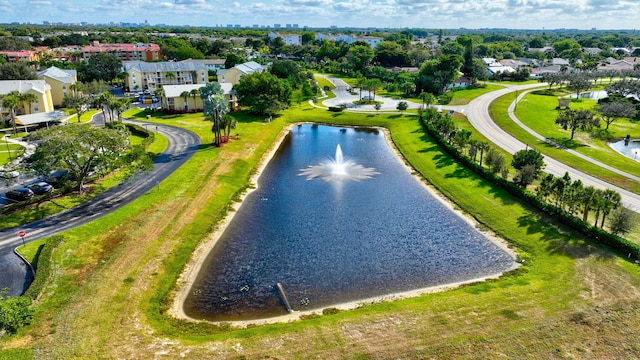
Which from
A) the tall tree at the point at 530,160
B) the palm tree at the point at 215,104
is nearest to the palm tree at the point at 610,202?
the tall tree at the point at 530,160

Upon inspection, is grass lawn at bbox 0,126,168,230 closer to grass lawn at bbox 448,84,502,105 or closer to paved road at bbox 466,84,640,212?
paved road at bbox 466,84,640,212

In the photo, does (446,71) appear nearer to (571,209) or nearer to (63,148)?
(571,209)

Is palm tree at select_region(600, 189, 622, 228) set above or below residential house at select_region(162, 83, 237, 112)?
below

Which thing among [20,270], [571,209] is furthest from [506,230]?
[20,270]

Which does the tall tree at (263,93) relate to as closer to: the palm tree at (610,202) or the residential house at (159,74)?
the residential house at (159,74)

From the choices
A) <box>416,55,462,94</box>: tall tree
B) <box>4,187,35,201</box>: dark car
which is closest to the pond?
<box>416,55,462,94</box>: tall tree
